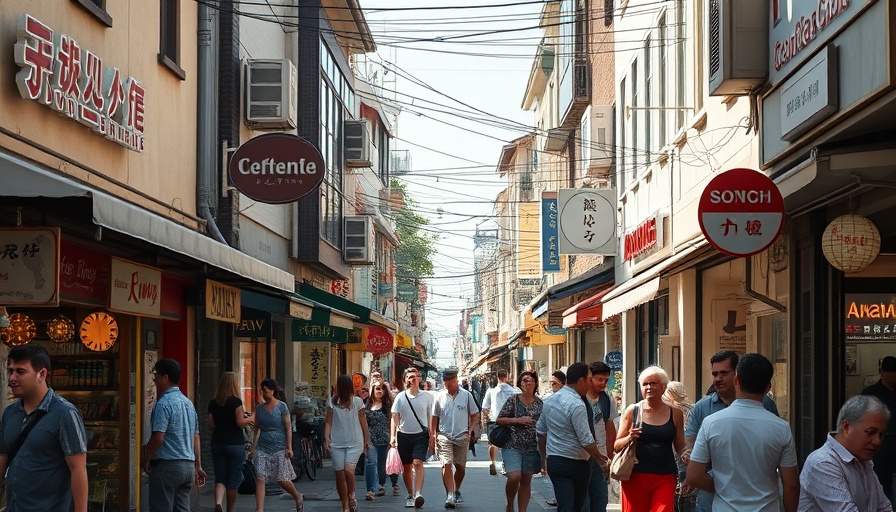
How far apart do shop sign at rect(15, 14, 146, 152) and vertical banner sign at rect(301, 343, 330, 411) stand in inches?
674

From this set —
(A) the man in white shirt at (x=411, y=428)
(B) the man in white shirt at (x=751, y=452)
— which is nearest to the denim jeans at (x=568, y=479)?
(B) the man in white shirt at (x=751, y=452)

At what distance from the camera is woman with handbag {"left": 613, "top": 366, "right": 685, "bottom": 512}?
10.0 metres

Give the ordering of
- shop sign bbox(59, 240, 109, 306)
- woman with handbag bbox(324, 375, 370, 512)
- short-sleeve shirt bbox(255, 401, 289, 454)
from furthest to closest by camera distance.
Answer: woman with handbag bbox(324, 375, 370, 512) → short-sleeve shirt bbox(255, 401, 289, 454) → shop sign bbox(59, 240, 109, 306)

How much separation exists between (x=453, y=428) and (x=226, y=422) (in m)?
3.74

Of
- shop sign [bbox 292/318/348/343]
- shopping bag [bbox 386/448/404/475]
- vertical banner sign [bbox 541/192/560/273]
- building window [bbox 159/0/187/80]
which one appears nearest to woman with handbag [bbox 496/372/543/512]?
shopping bag [bbox 386/448/404/475]

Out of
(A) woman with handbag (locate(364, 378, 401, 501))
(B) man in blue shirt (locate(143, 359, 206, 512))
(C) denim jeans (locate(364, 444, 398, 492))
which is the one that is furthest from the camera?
(A) woman with handbag (locate(364, 378, 401, 501))

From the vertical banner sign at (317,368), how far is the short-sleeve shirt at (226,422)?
1603 cm

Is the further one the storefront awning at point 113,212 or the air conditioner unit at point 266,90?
the air conditioner unit at point 266,90

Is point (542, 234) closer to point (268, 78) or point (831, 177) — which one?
point (268, 78)

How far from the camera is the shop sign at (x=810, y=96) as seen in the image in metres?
10.1

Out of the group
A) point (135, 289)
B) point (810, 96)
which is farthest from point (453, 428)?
point (810, 96)

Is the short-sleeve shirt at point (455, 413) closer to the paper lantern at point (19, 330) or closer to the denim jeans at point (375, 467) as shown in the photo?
the denim jeans at point (375, 467)

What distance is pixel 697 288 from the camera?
18719 millimetres

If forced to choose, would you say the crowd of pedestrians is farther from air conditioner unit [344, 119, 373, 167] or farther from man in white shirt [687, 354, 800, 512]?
air conditioner unit [344, 119, 373, 167]
